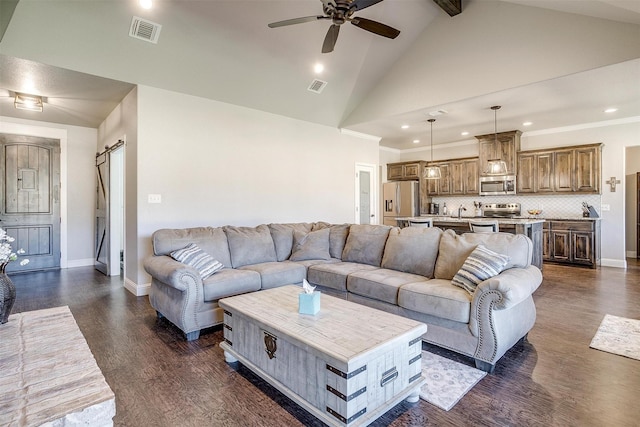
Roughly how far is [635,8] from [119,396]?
532cm

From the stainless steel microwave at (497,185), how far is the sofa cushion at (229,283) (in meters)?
6.34

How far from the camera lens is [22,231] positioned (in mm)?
5934

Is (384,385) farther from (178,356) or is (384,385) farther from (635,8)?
(635,8)

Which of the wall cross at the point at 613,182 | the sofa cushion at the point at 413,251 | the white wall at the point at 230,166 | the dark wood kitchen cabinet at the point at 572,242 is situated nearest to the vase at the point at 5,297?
the white wall at the point at 230,166

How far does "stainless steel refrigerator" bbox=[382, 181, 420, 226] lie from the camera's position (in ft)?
28.4

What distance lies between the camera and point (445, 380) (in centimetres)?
228

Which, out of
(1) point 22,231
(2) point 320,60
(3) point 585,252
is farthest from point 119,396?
(3) point 585,252

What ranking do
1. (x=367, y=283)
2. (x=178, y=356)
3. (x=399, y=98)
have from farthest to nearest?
1. (x=399, y=98)
2. (x=367, y=283)
3. (x=178, y=356)

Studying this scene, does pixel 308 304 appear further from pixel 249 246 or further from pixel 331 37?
pixel 331 37

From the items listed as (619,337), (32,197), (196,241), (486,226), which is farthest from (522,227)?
(32,197)

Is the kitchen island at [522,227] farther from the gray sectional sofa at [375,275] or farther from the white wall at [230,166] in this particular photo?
the gray sectional sofa at [375,275]

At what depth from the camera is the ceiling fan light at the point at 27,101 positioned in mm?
4801

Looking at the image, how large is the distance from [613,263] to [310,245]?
628 cm

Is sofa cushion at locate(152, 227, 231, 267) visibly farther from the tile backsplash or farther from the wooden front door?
the tile backsplash
